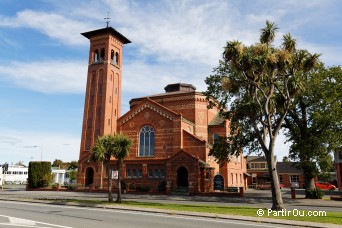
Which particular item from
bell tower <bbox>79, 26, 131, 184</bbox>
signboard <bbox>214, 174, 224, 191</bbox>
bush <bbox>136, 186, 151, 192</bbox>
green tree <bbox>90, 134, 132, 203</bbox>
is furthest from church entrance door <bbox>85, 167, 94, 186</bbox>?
green tree <bbox>90, 134, 132, 203</bbox>

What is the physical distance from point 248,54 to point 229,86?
2906 millimetres

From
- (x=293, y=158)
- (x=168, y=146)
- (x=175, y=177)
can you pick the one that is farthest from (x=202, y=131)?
(x=293, y=158)

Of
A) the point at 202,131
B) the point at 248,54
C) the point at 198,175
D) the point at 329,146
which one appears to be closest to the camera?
the point at 248,54

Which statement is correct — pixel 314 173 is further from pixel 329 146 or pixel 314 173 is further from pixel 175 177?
pixel 175 177

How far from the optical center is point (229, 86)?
73.5ft

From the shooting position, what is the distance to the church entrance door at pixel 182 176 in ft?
131

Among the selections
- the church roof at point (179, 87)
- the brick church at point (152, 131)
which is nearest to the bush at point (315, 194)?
the brick church at point (152, 131)

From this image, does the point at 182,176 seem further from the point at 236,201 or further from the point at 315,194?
the point at 315,194

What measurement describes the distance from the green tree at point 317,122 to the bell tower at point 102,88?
1118 inches

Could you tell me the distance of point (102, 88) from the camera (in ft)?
163

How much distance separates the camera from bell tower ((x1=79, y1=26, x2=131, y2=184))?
158ft

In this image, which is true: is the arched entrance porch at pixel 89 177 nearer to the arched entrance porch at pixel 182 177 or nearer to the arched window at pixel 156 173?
the arched window at pixel 156 173

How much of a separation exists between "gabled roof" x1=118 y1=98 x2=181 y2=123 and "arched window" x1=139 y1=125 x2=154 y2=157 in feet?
9.54

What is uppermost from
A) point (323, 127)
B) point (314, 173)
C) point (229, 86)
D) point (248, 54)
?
point (248, 54)
